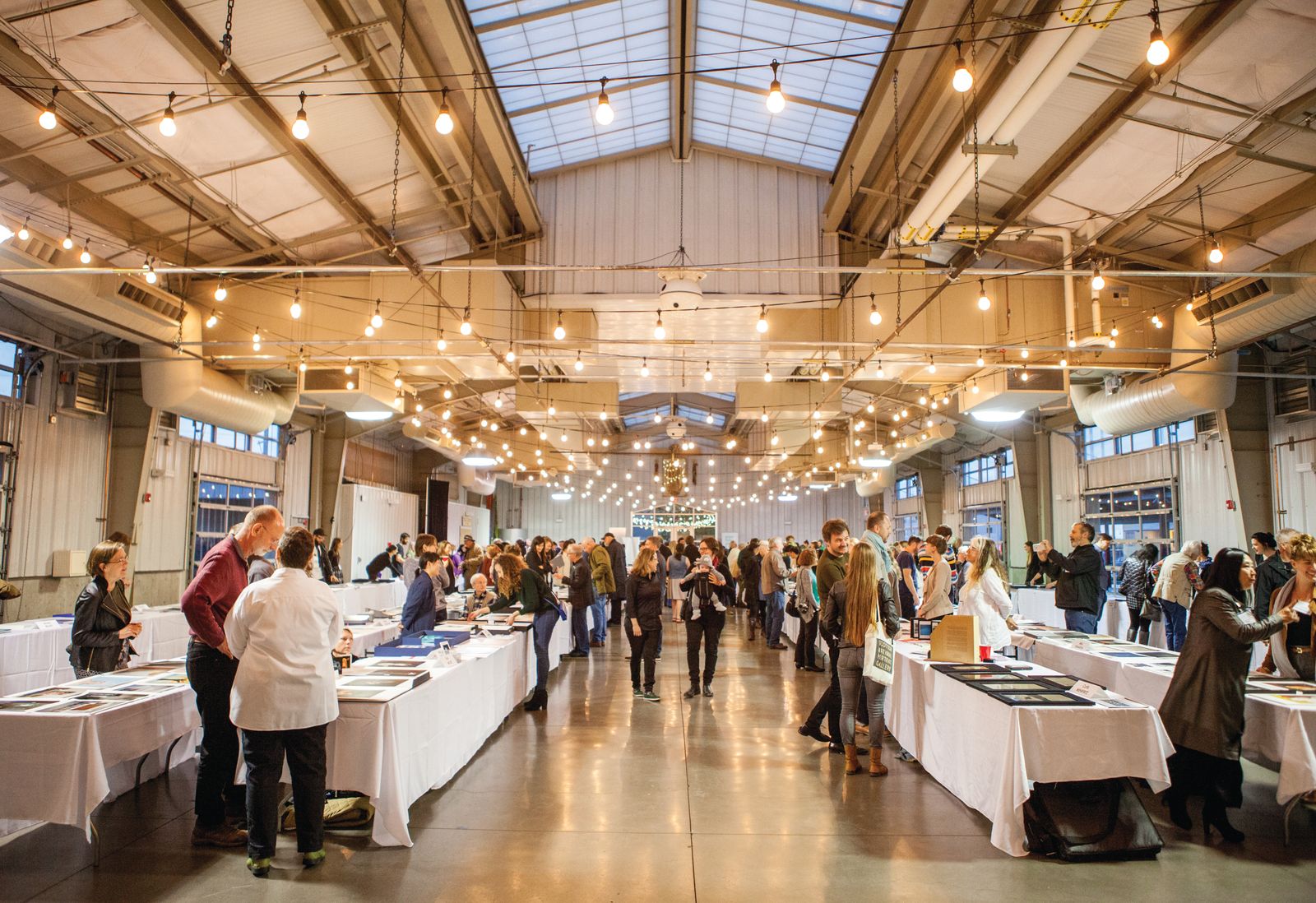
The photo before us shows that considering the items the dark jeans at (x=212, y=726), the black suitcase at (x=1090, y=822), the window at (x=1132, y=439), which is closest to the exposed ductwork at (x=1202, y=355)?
the window at (x=1132, y=439)

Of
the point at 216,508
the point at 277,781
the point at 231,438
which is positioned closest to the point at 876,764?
the point at 277,781

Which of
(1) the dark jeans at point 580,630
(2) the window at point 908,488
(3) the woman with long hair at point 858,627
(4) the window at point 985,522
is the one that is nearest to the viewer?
(3) the woman with long hair at point 858,627

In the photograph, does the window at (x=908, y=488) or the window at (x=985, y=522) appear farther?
the window at (x=908, y=488)

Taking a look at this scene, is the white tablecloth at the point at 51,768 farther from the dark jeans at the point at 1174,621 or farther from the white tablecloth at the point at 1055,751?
the dark jeans at the point at 1174,621

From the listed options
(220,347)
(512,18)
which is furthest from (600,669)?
(512,18)

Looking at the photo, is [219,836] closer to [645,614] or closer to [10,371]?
[645,614]

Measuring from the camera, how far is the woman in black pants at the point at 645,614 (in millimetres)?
7242

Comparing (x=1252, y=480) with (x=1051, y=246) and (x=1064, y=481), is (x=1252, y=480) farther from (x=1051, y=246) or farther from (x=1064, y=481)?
(x=1064, y=481)

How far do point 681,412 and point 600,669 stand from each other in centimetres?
1782

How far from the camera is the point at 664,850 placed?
3.83 metres

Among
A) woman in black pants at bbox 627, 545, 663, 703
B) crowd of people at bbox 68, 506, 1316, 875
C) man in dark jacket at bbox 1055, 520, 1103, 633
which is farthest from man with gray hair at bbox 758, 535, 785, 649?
man in dark jacket at bbox 1055, 520, 1103, 633

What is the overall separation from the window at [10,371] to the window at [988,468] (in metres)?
14.5

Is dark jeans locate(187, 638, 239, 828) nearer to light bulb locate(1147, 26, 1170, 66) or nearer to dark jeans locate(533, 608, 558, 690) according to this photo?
dark jeans locate(533, 608, 558, 690)

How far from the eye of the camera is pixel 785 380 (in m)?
14.2
